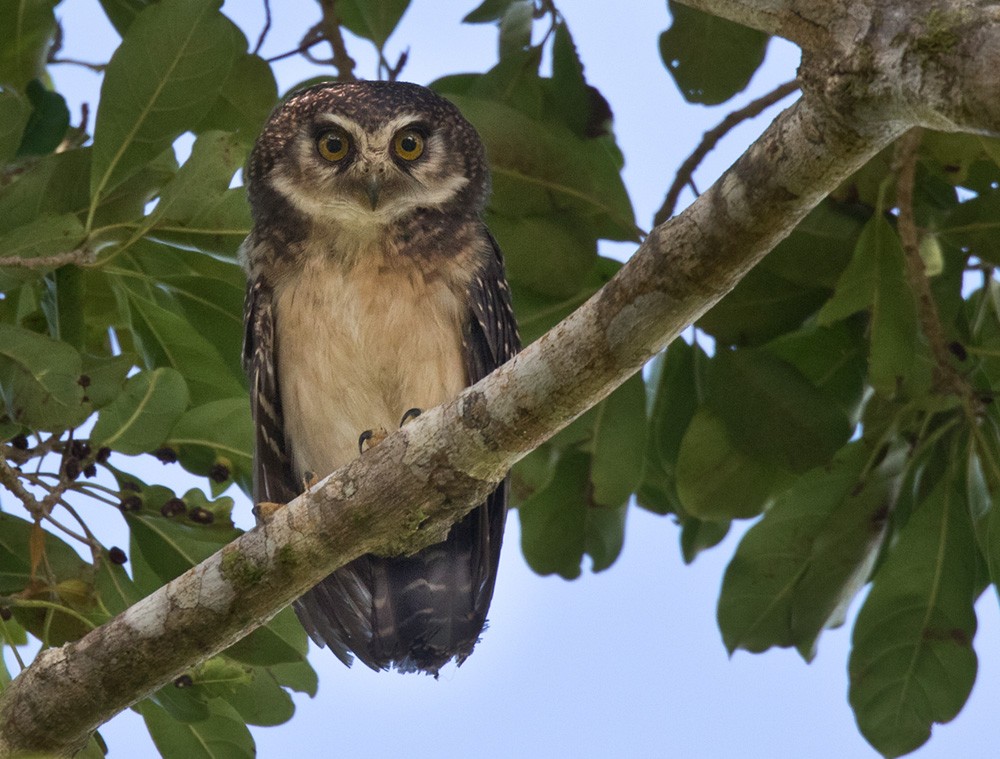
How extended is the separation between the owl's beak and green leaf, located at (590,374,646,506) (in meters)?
0.96

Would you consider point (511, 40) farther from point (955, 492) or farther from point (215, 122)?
point (955, 492)

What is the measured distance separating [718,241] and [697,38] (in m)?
2.30

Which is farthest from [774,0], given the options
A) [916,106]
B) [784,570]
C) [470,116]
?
[784,570]

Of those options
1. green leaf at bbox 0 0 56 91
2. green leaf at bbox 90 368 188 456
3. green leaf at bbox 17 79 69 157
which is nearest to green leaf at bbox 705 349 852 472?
green leaf at bbox 90 368 188 456

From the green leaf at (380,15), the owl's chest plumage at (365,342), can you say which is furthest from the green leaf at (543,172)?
the green leaf at (380,15)

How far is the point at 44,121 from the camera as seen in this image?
14.8ft

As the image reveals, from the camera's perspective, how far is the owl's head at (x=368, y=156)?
439 cm

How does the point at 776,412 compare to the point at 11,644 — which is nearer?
the point at 11,644

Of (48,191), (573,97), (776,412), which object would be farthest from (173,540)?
(573,97)

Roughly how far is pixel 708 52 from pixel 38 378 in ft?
8.06

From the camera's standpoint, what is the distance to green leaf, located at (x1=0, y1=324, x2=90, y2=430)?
347 cm

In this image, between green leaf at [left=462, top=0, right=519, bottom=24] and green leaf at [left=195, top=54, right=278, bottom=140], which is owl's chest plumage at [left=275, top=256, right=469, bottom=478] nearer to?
green leaf at [left=195, top=54, right=278, bottom=140]

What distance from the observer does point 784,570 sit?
460 cm

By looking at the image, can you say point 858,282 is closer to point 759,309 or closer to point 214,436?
point 759,309
